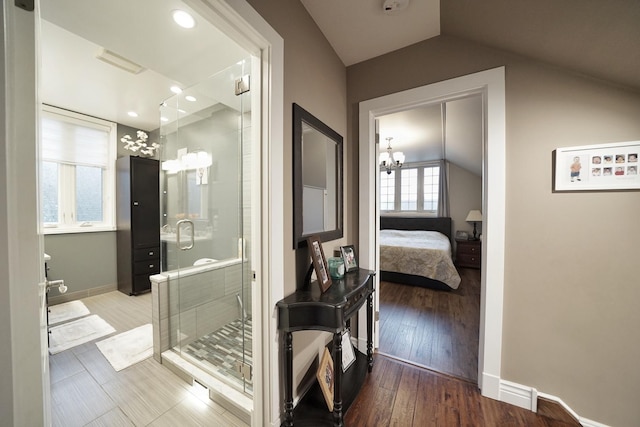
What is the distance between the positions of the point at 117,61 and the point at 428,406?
3.76 m

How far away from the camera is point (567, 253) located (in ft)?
4.58

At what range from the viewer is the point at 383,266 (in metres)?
4.02

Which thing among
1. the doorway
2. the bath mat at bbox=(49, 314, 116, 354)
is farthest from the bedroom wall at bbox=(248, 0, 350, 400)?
the bath mat at bbox=(49, 314, 116, 354)

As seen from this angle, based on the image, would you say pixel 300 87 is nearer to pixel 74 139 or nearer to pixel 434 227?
pixel 74 139

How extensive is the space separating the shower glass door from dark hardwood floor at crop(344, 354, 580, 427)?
2.98 feet

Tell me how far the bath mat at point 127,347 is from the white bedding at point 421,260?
3349mm

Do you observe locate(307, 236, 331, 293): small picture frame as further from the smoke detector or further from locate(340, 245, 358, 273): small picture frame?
the smoke detector

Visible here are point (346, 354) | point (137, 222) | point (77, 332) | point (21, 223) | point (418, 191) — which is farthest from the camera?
point (418, 191)

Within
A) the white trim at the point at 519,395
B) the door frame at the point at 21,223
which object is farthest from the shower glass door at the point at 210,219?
the white trim at the point at 519,395

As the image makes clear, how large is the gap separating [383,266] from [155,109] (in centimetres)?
426

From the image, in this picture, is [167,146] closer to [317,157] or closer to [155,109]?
[155,109]

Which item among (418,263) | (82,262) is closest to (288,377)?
(418,263)

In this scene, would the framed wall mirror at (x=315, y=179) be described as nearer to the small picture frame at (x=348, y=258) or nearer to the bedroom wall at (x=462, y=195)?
the small picture frame at (x=348, y=258)

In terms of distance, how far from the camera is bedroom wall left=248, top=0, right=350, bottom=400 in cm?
135
